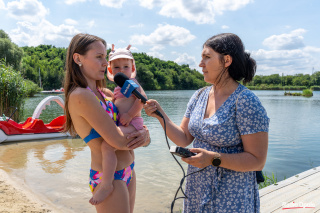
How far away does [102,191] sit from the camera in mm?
1563

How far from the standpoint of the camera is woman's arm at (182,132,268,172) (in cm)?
154

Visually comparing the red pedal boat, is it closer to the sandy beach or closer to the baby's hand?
the sandy beach

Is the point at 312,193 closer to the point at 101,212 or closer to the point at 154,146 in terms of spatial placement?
the point at 101,212

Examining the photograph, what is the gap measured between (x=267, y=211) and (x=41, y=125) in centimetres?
923

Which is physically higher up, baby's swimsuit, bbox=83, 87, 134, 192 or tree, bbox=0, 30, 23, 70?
tree, bbox=0, 30, 23, 70

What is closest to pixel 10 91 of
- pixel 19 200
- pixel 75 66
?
pixel 19 200

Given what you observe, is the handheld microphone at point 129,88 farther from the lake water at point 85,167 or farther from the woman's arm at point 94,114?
the lake water at point 85,167

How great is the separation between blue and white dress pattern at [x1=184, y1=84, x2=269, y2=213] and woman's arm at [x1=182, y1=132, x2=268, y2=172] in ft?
0.16

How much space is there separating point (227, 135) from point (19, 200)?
445cm

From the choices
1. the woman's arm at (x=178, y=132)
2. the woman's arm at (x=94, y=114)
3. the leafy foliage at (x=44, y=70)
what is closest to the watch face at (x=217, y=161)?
the woman's arm at (x=178, y=132)

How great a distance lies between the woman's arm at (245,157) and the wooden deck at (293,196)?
5.98 feet

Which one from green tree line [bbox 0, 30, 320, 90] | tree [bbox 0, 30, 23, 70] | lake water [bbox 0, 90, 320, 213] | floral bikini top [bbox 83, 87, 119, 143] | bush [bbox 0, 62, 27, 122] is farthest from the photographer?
green tree line [bbox 0, 30, 320, 90]

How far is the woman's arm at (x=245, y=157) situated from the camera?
1.54 metres

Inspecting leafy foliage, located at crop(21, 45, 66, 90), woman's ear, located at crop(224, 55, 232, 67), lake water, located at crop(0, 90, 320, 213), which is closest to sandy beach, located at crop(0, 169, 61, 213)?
lake water, located at crop(0, 90, 320, 213)
